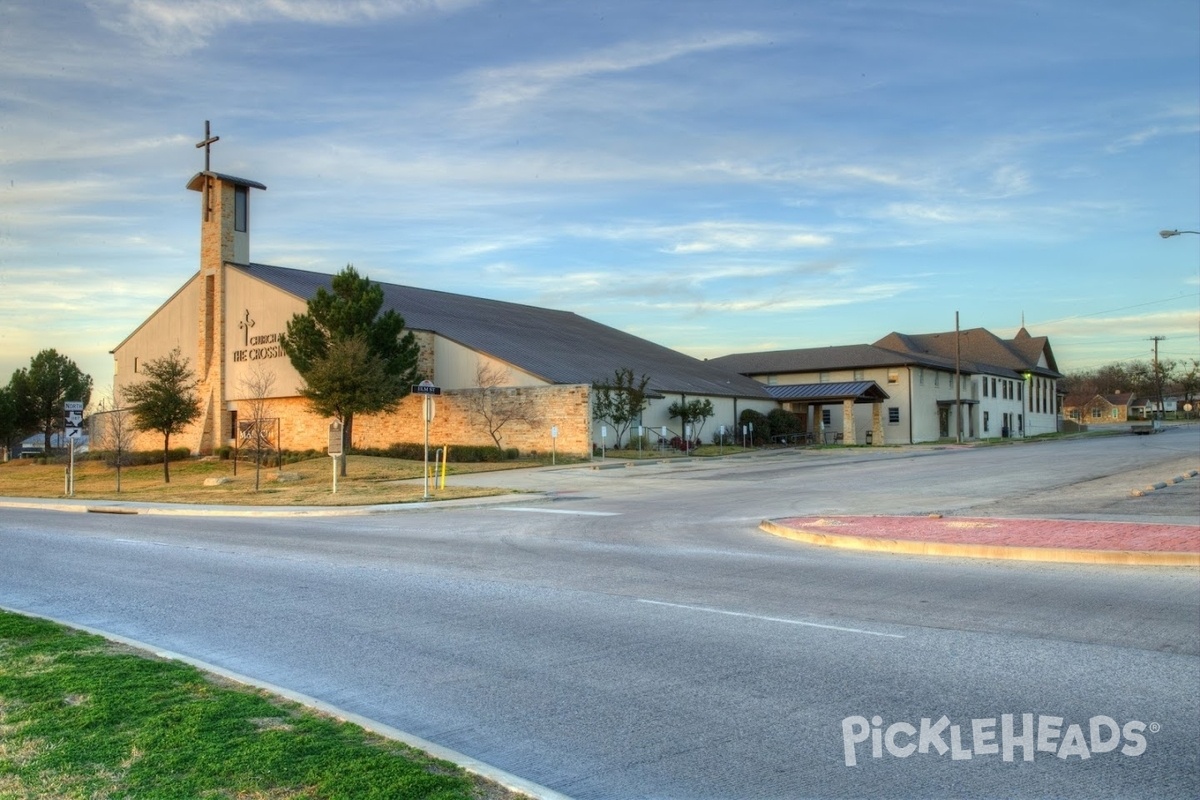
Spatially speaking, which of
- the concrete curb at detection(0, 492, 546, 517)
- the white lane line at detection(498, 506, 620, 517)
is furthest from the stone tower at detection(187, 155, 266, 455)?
the white lane line at detection(498, 506, 620, 517)

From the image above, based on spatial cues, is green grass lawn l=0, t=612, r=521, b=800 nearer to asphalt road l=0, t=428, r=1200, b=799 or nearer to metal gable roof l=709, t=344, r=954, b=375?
asphalt road l=0, t=428, r=1200, b=799

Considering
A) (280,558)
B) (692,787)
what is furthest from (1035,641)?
(280,558)

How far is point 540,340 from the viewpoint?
176 feet

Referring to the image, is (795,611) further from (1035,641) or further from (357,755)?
(357,755)

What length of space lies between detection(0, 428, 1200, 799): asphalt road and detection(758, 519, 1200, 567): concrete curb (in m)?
0.39

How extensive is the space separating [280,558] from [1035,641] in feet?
32.5

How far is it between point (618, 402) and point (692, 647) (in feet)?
116

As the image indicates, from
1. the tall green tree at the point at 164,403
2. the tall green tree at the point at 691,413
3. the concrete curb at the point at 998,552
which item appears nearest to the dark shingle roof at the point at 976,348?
the tall green tree at the point at 691,413

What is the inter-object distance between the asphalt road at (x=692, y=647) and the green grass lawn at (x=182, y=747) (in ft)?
2.26

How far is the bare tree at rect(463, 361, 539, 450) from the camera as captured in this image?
4234cm

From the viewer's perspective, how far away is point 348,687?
661cm

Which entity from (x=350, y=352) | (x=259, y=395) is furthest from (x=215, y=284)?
(x=350, y=352)

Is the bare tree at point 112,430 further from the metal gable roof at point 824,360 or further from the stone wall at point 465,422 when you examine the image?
the metal gable roof at point 824,360

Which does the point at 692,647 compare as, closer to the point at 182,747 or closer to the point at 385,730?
the point at 385,730
